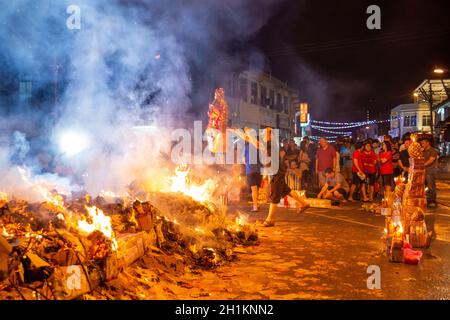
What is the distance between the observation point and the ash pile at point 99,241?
3535 mm

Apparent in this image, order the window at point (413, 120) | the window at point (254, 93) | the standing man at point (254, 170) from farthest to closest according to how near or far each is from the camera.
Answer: the window at point (413, 120) < the window at point (254, 93) < the standing man at point (254, 170)

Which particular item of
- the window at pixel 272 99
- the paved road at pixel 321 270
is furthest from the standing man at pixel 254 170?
the window at pixel 272 99

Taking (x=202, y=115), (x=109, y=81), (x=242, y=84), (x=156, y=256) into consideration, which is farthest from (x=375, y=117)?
(x=156, y=256)

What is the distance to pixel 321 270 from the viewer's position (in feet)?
16.5

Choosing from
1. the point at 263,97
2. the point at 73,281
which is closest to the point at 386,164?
the point at 73,281

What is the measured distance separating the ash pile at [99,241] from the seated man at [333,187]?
5334 mm

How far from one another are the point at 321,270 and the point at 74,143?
21.4 ft

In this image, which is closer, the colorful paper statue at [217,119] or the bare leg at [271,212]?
the bare leg at [271,212]

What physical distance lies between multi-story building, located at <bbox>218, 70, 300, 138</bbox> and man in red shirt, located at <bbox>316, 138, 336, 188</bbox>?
37.7 feet

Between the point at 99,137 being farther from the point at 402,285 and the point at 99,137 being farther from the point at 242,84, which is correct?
the point at 242,84

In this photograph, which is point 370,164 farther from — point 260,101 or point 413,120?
point 413,120

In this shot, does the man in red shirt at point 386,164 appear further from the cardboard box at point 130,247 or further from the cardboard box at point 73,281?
the cardboard box at point 73,281

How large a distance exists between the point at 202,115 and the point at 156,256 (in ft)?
41.7
